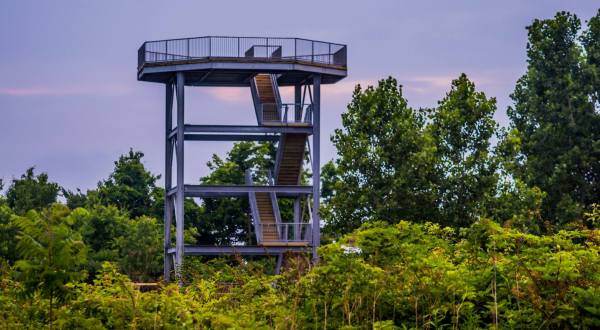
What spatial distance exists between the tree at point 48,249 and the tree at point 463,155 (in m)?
43.3

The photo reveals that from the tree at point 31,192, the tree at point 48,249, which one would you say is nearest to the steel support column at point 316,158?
the tree at point 31,192

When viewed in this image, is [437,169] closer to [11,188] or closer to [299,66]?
[299,66]

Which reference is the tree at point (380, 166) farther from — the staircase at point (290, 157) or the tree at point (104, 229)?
the tree at point (104, 229)

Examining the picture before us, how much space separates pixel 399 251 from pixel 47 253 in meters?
5.31

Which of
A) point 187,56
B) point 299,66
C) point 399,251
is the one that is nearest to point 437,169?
point 299,66

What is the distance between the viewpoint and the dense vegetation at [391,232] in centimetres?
1667

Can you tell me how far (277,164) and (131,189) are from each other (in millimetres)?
37091

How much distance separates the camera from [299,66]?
63.5 meters

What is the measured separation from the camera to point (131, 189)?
100375mm

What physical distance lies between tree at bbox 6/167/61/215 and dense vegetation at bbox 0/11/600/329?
0.67ft

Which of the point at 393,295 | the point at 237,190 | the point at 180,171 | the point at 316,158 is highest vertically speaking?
the point at 316,158

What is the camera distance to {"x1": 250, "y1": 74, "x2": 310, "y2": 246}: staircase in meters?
62.2

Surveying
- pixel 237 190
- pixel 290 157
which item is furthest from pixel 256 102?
pixel 237 190

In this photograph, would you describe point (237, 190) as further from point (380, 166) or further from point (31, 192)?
point (31, 192)
